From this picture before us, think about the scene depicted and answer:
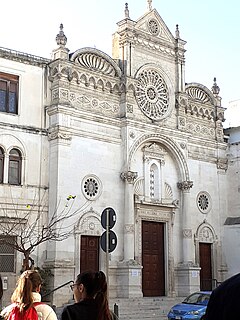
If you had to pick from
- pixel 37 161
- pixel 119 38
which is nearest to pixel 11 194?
pixel 37 161

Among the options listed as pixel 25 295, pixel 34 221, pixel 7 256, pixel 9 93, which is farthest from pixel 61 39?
pixel 25 295

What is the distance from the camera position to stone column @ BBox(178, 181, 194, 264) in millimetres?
28891

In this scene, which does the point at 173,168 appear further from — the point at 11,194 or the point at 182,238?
the point at 11,194

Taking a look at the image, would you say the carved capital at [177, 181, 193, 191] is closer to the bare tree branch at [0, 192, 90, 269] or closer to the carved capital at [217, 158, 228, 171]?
the carved capital at [217, 158, 228, 171]

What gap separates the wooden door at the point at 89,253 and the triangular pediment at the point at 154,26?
11.6m

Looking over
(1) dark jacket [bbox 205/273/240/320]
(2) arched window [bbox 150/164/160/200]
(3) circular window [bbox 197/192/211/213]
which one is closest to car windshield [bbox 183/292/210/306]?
(2) arched window [bbox 150/164/160/200]

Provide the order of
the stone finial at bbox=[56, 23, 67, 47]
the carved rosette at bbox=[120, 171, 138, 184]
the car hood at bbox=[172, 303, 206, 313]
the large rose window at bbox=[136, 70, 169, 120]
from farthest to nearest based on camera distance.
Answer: the large rose window at bbox=[136, 70, 169, 120], the carved rosette at bbox=[120, 171, 138, 184], the stone finial at bbox=[56, 23, 67, 47], the car hood at bbox=[172, 303, 206, 313]

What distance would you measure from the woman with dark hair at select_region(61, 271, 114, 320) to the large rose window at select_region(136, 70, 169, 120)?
24.5m

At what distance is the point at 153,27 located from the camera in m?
30.2

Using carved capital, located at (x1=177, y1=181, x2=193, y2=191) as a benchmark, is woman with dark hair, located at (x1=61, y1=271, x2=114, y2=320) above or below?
below

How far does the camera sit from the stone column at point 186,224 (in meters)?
28.9

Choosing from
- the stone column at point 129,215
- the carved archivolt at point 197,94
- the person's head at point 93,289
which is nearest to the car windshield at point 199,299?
the stone column at point 129,215

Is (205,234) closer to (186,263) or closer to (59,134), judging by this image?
(186,263)

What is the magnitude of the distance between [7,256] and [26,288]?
62.5 ft
